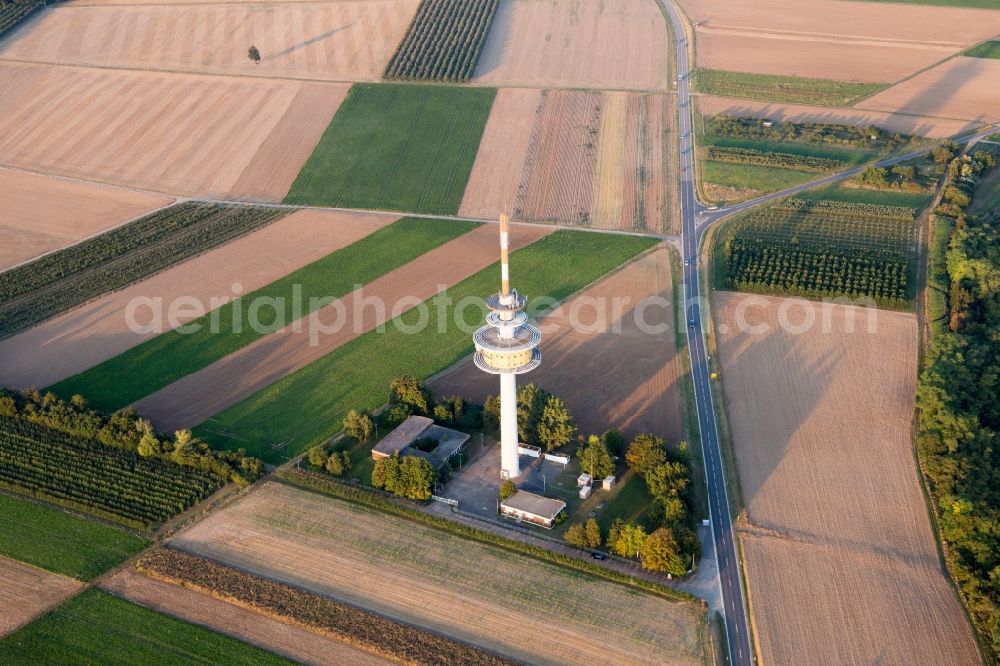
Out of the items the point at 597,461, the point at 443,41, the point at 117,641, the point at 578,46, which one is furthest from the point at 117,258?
the point at 578,46

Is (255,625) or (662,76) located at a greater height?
(662,76)

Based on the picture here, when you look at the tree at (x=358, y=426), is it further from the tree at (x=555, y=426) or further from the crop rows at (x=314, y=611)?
the crop rows at (x=314, y=611)

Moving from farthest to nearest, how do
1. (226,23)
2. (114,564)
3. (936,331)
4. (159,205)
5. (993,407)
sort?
Result: (226,23), (159,205), (936,331), (993,407), (114,564)

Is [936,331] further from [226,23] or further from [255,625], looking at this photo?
[226,23]

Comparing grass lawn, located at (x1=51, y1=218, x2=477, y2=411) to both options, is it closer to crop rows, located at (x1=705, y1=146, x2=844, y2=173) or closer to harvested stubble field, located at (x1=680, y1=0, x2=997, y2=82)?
crop rows, located at (x1=705, y1=146, x2=844, y2=173)

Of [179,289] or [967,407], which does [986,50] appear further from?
[179,289]

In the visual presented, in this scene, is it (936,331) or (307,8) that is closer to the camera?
(936,331)

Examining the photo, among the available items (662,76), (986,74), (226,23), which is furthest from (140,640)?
(986,74)
